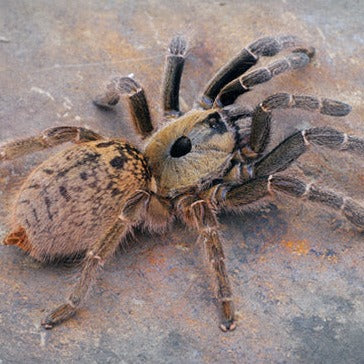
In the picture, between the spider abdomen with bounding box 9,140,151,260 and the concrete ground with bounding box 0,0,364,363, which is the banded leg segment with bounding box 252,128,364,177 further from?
the spider abdomen with bounding box 9,140,151,260

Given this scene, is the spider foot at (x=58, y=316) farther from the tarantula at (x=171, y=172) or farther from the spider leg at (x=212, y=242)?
the spider leg at (x=212, y=242)

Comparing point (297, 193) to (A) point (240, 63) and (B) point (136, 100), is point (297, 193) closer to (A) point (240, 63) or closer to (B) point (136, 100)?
(A) point (240, 63)

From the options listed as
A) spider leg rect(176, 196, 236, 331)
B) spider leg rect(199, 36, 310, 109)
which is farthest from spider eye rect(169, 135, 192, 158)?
spider leg rect(199, 36, 310, 109)

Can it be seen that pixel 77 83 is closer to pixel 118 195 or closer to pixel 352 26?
pixel 118 195

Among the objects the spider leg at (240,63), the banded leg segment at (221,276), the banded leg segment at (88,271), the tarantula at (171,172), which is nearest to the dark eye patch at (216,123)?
the tarantula at (171,172)

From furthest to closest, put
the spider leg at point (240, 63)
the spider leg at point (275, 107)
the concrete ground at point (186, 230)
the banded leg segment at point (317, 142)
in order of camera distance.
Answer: the spider leg at point (240, 63)
the spider leg at point (275, 107)
the banded leg segment at point (317, 142)
the concrete ground at point (186, 230)

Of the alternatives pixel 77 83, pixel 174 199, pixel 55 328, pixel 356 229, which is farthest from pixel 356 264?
pixel 77 83
